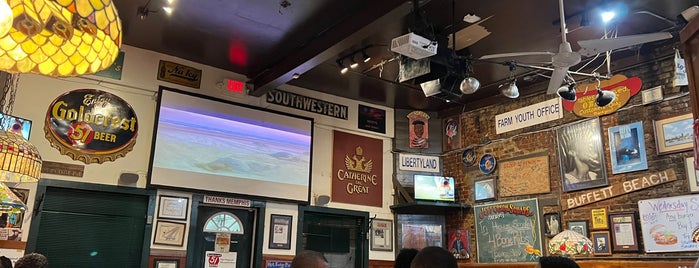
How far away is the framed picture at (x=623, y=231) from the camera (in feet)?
18.9

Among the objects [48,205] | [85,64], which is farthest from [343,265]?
[85,64]

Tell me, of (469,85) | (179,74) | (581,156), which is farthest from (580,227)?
(179,74)

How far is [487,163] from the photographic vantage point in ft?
25.2

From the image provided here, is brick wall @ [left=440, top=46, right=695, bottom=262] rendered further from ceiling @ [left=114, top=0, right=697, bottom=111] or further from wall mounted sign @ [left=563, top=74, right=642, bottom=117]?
ceiling @ [left=114, top=0, right=697, bottom=111]

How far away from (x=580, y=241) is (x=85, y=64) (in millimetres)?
5636

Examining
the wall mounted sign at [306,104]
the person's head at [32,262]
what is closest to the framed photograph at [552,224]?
the wall mounted sign at [306,104]

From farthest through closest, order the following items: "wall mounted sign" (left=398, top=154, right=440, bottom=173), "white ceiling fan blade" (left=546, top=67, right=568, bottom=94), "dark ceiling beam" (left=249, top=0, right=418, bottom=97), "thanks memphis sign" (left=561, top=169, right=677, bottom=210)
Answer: "wall mounted sign" (left=398, top=154, right=440, bottom=173)
"thanks memphis sign" (left=561, top=169, right=677, bottom=210)
"dark ceiling beam" (left=249, top=0, right=418, bottom=97)
"white ceiling fan blade" (left=546, top=67, right=568, bottom=94)

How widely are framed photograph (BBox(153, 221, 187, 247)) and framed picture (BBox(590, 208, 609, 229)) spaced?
4925mm

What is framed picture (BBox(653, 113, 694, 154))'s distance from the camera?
5543 millimetres

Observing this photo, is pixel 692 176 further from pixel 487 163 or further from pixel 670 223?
pixel 487 163

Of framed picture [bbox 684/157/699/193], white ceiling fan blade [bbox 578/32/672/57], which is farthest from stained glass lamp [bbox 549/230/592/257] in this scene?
white ceiling fan blade [bbox 578/32/672/57]

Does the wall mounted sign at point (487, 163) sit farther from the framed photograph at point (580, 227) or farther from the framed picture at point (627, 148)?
the framed picture at point (627, 148)

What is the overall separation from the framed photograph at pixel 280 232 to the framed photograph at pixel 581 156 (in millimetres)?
3654

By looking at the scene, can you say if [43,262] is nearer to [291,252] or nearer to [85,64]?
[85,64]
